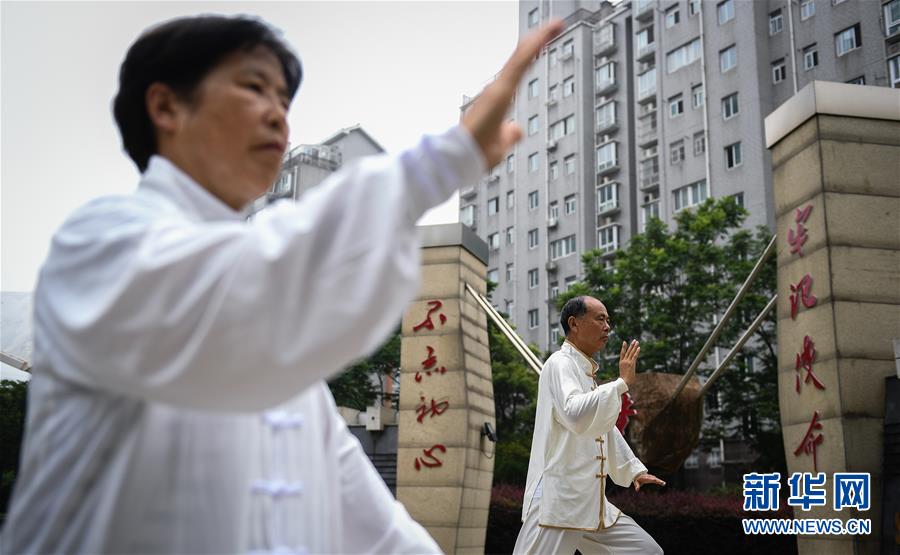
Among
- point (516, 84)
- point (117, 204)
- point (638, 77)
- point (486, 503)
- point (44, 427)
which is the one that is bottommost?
point (486, 503)

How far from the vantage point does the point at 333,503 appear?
1.44 m

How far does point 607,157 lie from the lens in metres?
35.1

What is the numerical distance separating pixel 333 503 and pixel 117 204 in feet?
2.03

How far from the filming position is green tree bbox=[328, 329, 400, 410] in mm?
22641

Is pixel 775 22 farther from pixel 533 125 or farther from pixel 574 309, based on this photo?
pixel 574 309

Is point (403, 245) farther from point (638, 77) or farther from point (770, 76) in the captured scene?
point (638, 77)

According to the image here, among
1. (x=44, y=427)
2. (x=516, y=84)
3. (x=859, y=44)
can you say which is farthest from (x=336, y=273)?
(x=859, y=44)

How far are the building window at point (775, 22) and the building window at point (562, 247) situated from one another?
11486 millimetres

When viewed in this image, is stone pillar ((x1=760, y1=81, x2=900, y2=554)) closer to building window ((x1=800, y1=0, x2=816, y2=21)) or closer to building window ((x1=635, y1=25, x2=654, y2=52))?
building window ((x1=800, y1=0, x2=816, y2=21))

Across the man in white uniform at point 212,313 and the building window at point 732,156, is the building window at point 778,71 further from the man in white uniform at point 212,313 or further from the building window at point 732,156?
the man in white uniform at point 212,313

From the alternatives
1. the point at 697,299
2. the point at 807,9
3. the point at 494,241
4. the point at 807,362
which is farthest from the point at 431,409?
the point at 494,241

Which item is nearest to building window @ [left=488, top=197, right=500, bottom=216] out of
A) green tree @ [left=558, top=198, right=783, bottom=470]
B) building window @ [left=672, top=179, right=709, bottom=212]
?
building window @ [left=672, top=179, right=709, bottom=212]

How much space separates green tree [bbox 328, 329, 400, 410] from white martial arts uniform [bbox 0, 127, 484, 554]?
21.4 meters

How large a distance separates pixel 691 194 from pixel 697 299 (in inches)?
410
